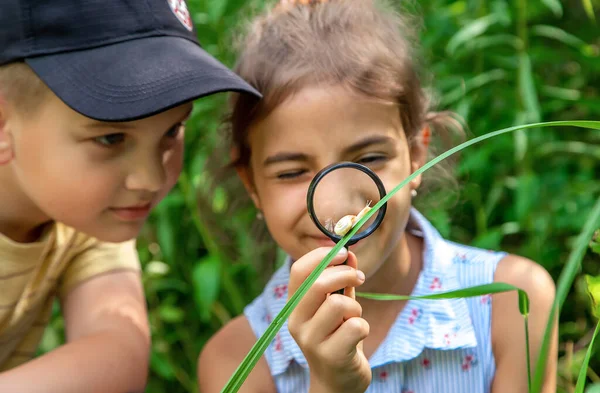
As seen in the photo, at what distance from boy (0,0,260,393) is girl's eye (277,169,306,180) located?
15cm

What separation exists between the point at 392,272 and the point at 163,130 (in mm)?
530

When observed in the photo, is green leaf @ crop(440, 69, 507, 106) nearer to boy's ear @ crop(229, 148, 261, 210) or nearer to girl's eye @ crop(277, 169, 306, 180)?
boy's ear @ crop(229, 148, 261, 210)

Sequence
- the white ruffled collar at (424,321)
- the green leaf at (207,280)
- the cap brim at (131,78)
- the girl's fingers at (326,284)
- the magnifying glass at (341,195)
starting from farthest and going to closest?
the green leaf at (207,280) < the white ruffled collar at (424,321) < the cap brim at (131,78) < the magnifying glass at (341,195) < the girl's fingers at (326,284)

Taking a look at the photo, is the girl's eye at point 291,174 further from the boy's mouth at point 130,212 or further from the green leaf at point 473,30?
the green leaf at point 473,30

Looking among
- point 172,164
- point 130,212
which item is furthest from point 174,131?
point 130,212

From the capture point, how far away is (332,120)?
1433mm

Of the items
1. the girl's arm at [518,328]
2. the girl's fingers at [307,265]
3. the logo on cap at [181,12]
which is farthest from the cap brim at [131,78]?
the girl's arm at [518,328]

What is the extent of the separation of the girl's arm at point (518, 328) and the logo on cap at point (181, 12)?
792 millimetres

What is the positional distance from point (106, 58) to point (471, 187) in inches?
43.5

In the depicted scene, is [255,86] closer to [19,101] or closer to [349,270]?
[19,101]

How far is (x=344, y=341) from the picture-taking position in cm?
112

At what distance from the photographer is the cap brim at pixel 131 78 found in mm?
1437

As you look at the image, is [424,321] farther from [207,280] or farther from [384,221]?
[207,280]

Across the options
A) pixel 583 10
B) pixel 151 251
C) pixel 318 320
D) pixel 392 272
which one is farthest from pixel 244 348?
pixel 583 10
